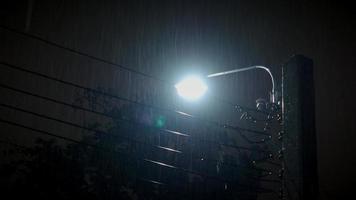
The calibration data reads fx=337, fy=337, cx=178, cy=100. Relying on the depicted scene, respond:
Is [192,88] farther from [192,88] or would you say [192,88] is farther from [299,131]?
[299,131]

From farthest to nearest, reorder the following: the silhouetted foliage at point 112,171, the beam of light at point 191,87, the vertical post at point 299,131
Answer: the silhouetted foliage at point 112,171
the beam of light at point 191,87
the vertical post at point 299,131

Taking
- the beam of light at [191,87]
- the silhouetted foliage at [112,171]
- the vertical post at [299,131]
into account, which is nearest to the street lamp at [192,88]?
the beam of light at [191,87]

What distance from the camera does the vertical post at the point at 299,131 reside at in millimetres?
3688

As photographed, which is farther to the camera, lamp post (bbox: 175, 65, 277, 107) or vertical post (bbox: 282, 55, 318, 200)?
lamp post (bbox: 175, 65, 277, 107)

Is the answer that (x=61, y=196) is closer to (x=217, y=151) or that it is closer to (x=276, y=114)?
(x=217, y=151)

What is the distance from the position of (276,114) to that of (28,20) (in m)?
4.00

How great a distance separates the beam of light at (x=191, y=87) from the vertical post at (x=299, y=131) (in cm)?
182

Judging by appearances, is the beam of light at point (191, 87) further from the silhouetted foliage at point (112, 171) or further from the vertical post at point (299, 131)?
the silhouetted foliage at point (112, 171)

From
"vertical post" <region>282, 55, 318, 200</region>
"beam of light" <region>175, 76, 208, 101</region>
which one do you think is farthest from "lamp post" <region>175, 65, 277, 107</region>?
"vertical post" <region>282, 55, 318, 200</region>

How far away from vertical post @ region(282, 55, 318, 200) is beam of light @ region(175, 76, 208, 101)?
1.82 meters

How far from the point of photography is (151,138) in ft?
61.2

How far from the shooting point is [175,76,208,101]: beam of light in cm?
570

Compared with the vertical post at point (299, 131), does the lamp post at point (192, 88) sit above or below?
above

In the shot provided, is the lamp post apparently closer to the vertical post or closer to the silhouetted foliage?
the vertical post
